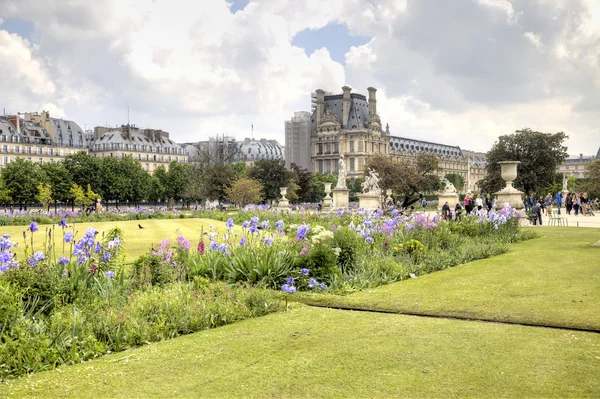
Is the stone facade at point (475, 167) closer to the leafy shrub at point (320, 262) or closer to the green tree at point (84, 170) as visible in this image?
the green tree at point (84, 170)

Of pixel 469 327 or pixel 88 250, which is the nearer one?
pixel 469 327

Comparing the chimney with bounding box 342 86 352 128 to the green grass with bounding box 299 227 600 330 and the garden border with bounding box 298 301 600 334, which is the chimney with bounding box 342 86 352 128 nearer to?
the green grass with bounding box 299 227 600 330

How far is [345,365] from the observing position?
5484 mm

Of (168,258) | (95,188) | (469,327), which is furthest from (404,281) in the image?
(95,188)

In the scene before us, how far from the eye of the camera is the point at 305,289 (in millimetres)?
9461

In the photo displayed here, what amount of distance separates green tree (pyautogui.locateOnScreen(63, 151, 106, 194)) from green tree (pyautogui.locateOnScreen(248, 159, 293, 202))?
69.1 feet

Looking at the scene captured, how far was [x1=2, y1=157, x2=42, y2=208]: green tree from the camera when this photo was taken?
65000 mm

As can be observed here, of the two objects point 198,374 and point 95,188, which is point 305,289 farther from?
point 95,188

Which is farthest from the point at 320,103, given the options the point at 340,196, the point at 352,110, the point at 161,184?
the point at 340,196

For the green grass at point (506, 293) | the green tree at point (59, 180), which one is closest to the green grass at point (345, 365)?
the green grass at point (506, 293)

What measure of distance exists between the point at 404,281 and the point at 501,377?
5182mm

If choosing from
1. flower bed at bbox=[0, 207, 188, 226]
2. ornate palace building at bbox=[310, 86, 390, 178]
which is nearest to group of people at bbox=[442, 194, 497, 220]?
flower bed at bbox=[0, 207, 188, 226]

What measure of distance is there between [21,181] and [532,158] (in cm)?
5670

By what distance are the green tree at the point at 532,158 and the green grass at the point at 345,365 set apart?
191 ft
